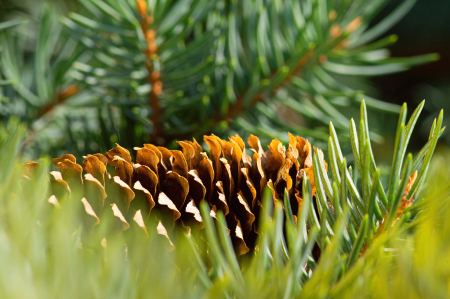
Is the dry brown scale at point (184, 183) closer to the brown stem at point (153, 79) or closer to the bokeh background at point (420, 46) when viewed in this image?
the brown stem at point (153, 79)

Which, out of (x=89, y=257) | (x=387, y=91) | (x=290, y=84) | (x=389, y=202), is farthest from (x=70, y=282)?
(x=387, y=91)

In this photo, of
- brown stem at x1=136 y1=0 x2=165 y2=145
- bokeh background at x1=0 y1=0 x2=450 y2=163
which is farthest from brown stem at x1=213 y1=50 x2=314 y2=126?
bokeh background at x1=0 y1=0 x2=450 y2=163

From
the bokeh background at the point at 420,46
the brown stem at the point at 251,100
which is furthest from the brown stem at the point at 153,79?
the bokeh background at the point at 420,46

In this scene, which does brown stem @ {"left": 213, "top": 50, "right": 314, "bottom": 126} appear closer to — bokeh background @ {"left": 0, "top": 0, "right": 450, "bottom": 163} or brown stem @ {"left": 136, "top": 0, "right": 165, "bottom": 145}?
brown stem @ {"left": 136, "top": 0, "right": 165, "bottom": 145}

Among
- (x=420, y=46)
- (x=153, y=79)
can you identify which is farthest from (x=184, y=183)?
(x=420, y=46)

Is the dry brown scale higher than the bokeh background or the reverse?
the reverse

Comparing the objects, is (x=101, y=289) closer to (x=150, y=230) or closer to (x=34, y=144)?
(x=150, y=230)

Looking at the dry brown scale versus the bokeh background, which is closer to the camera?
the dry brown scale
